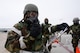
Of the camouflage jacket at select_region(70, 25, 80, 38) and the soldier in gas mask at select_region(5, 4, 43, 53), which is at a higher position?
the soldier in gas mask at select_region(5, 4, 43, 53)

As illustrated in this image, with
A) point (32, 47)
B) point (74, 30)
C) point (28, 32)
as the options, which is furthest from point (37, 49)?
point (74, 30)

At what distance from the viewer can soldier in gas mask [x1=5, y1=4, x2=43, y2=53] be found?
125 inches

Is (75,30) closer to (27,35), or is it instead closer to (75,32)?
(75,32)

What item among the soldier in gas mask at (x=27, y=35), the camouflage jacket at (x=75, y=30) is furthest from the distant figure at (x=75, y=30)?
the soldier in gas mask at (x=27, y=35)

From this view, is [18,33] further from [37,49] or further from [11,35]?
[37,49]

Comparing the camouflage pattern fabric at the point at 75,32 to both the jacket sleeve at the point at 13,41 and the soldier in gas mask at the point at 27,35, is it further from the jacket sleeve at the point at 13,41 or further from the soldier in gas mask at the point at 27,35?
the jacket sleeve at the point at 13,41

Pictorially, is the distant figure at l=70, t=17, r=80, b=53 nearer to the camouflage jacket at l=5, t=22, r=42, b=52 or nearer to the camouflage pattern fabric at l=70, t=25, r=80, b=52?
the camouflage pattern fabric at l=70, t=25, r=80, b=52

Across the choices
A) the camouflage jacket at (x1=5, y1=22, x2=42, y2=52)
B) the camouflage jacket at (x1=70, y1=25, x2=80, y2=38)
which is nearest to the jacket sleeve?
the camouflage jacket at (x1=5, y1=22, x2=42, y2=52)

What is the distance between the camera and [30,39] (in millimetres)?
3178

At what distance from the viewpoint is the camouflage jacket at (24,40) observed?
10.6ft

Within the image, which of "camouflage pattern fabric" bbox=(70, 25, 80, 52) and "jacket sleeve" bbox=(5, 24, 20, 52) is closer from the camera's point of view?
"jacket sleeve" bbox=(5, 24, 20, 52)

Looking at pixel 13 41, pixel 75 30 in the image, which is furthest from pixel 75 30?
pixel 13 41

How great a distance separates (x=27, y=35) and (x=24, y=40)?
0.08 metres

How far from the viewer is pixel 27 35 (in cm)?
318
